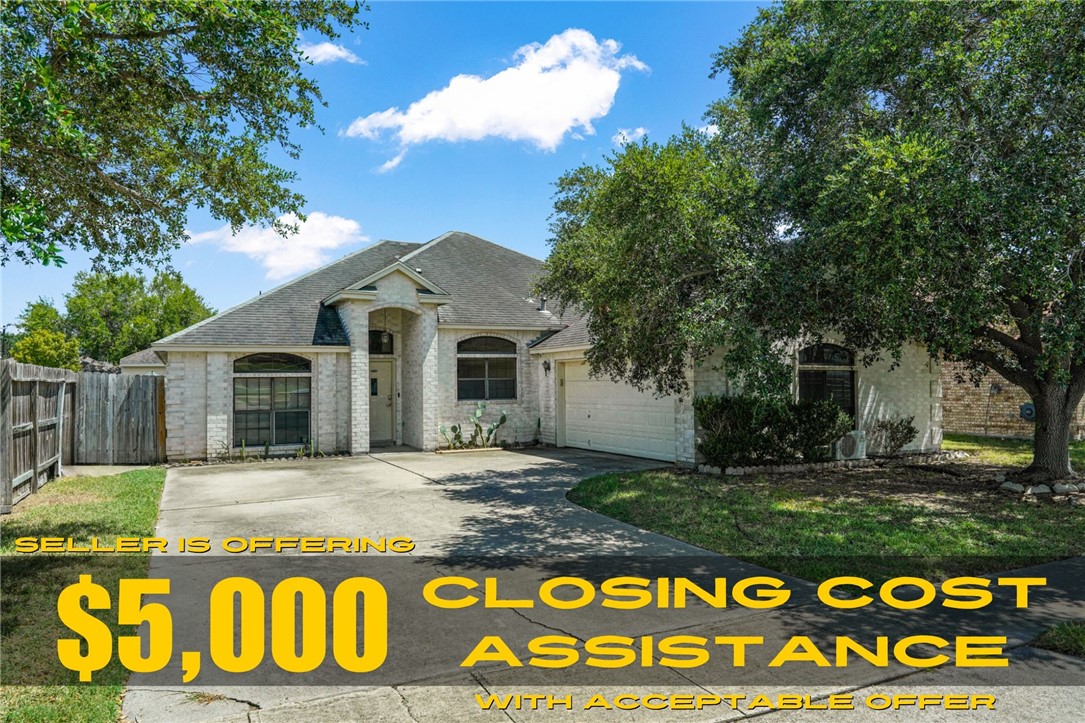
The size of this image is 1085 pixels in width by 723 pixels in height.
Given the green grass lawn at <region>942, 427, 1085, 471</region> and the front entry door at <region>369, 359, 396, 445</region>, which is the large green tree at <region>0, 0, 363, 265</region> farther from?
the green grass lawn at <region>942, 427, 1085, 471</region>

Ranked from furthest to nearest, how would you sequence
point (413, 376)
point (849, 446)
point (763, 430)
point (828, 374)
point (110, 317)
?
point (110, 317) → point (413, 376) → point (828, 374) → point (849, 446) → point (763, 430)

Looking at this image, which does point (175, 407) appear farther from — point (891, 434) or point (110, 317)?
point (110, 317)

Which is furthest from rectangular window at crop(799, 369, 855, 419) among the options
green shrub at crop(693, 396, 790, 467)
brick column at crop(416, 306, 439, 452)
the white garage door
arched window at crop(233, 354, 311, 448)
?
arched window at crop(233, 354, 311, 448)

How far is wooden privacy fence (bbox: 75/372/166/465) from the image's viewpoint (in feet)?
51.5

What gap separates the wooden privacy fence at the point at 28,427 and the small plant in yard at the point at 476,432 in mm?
8511

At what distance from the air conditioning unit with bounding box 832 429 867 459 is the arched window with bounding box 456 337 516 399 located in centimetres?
858

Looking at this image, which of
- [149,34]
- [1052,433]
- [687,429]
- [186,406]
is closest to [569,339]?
[687,429]

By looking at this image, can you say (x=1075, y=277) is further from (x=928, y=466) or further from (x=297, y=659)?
(x=297, y=659)

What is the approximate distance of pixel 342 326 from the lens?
59.5 ft

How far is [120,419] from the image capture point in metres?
16.0

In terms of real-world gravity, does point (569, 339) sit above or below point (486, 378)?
above

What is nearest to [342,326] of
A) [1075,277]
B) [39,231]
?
[39,231]

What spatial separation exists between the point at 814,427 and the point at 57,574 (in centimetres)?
1263

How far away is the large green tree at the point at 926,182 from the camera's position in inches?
318
